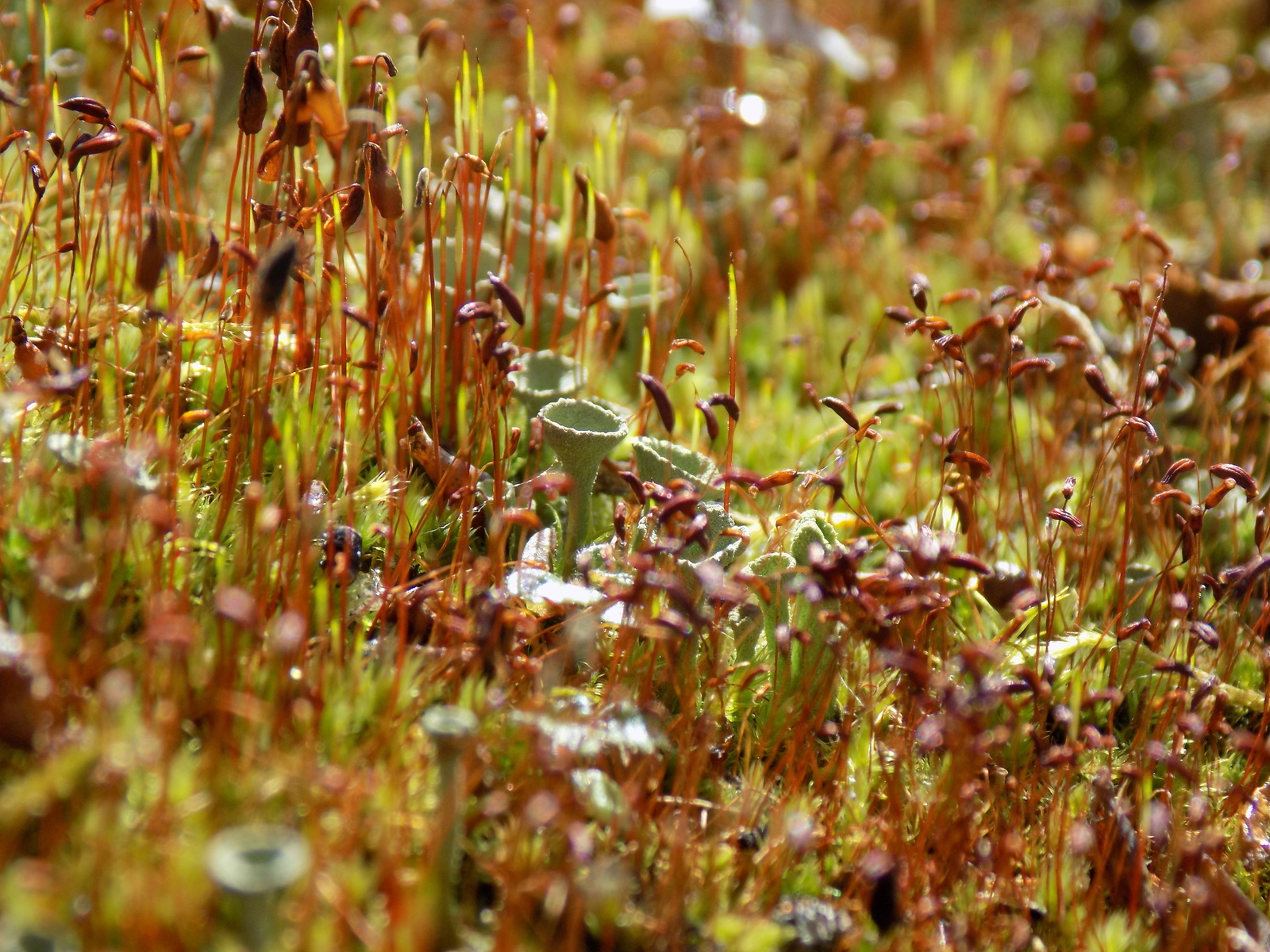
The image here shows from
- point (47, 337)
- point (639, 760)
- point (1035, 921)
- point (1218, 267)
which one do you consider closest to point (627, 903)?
point (639, 760)

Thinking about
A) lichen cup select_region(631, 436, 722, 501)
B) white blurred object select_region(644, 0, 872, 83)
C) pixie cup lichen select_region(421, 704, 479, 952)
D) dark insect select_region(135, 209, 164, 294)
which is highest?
white blurred object select_region(644, 0, 872, 83)

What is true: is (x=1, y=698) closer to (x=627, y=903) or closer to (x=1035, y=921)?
(x=627, y=903)

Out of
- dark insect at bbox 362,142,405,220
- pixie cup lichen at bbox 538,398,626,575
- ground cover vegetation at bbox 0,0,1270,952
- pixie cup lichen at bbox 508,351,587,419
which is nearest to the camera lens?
ground cover vegetation at bbox 0,0,1270,952

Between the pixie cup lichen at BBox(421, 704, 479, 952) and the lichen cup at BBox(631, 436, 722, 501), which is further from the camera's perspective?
the lichen cup at BBox(631, 436, 722, 501)

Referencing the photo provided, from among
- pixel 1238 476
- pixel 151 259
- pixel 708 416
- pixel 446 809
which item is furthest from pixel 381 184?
pixel 1238 476

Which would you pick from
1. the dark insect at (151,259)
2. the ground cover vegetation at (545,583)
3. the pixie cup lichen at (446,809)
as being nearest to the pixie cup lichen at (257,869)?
the ground cover vegetation at (545,583)

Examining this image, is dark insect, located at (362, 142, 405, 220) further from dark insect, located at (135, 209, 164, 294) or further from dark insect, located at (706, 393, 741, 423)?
dark insect, located at (706, 393, 741, 423)

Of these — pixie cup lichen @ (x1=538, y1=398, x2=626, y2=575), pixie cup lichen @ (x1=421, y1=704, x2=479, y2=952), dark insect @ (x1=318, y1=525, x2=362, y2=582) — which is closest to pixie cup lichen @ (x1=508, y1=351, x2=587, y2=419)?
pixie cup lichen @ (x1=538, y1=398, x2=626, y2=575)

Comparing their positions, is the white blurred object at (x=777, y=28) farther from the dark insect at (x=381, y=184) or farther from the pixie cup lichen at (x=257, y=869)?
the pixie cup lichen at (x=257, y=869)

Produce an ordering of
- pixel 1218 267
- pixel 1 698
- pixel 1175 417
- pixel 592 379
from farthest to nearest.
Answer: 1. pixel 1218 267
2. pixel 1175 417
3. pixel 592 379
4. pixel 1 698
